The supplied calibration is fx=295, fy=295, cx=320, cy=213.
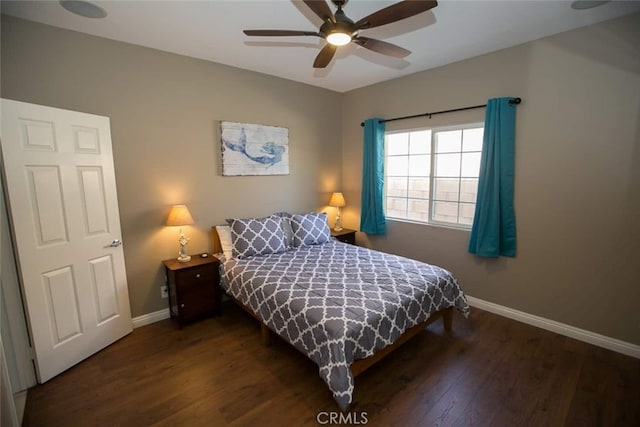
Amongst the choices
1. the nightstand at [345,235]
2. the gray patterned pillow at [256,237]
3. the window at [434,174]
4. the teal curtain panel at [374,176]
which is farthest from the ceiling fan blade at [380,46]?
the nightstand at [345,235]

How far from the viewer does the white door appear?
79.2 inches

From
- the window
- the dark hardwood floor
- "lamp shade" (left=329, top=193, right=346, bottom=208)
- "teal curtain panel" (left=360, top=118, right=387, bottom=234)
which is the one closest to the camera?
the dark hardwood floor

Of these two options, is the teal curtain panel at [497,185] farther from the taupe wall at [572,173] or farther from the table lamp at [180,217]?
the table lamp at [180,217]

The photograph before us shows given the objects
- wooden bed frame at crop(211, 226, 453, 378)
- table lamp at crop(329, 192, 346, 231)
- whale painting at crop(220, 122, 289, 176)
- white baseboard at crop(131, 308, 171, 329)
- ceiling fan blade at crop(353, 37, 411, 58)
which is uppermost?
ceiling fan blade at crop(353, 37, 411, 58)

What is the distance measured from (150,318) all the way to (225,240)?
106 cm

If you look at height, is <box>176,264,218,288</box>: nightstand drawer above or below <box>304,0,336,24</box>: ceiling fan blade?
below

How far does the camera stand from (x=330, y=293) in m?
2.23

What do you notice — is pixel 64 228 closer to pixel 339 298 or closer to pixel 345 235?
pixel 339 298

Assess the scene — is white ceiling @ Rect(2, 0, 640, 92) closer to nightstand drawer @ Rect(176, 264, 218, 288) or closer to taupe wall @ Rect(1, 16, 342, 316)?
taupe wall @ Rect(1, 16, 342, 316)

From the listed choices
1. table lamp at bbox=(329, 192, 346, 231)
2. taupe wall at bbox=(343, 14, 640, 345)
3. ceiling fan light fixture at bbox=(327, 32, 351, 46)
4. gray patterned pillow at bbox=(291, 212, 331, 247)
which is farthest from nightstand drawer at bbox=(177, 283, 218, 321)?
taupe wall at bbox=(343, 14, 640, 345)

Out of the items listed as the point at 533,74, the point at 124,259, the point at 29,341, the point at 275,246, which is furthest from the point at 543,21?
the point at 29,341

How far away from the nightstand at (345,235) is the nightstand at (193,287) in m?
1.70

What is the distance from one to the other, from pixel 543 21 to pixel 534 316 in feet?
8.56

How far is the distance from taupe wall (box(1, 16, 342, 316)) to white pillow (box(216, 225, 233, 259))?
0.62ft
